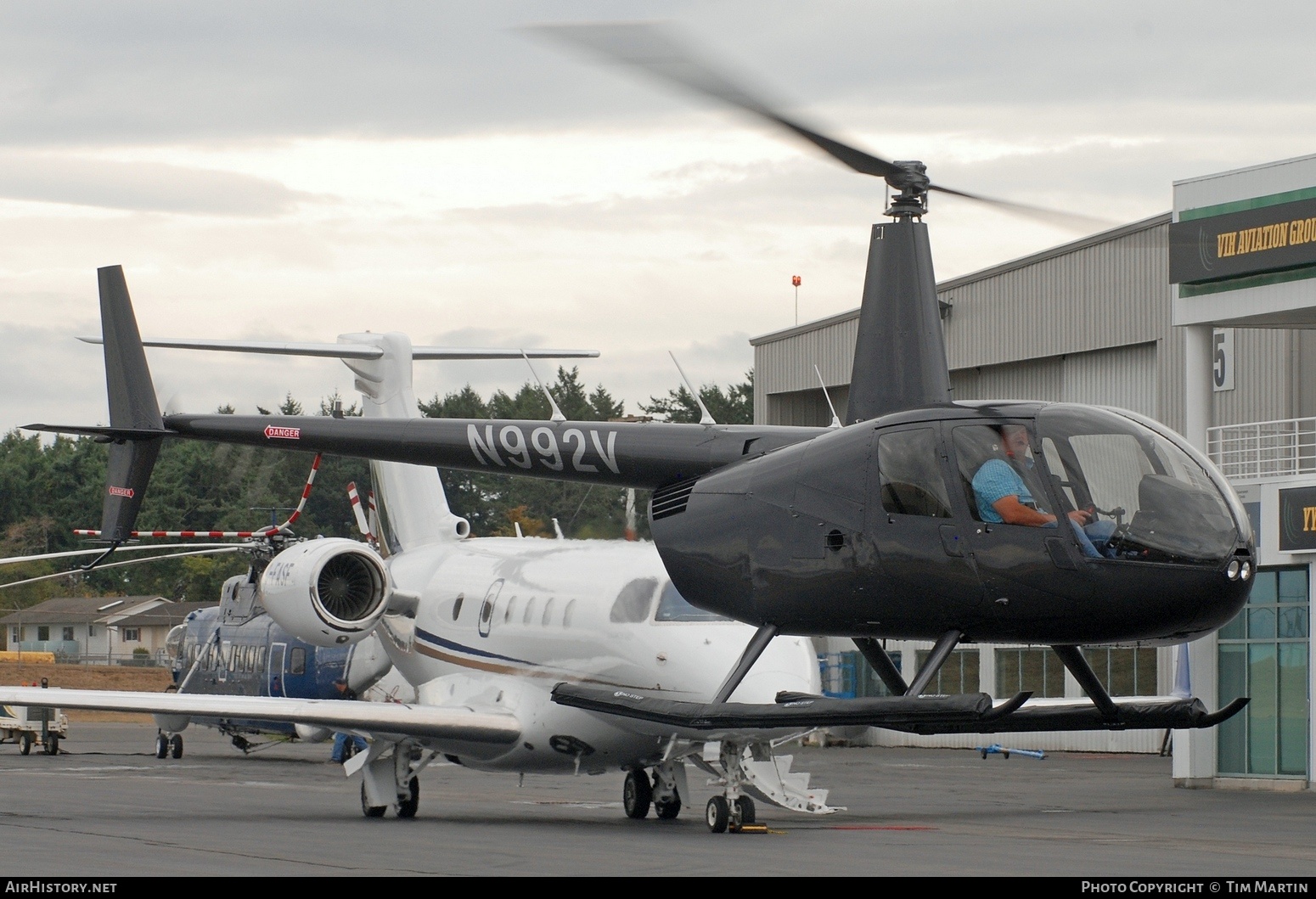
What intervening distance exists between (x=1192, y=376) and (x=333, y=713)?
16954mm

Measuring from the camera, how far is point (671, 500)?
13.7m

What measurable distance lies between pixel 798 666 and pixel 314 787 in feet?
40.3

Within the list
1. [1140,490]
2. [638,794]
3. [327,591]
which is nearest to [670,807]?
[638,794]

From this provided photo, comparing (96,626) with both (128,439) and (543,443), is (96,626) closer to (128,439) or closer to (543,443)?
(128,439)

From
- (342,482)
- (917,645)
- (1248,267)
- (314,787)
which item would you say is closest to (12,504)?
(342,482)

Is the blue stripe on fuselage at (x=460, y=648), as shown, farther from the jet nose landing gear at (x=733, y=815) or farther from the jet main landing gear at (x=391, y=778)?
the jet nose landing gear at (x=733, y=815)

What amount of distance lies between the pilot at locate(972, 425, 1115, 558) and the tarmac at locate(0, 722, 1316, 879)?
4.11 metres

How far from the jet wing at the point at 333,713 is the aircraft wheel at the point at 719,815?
2.76 meters

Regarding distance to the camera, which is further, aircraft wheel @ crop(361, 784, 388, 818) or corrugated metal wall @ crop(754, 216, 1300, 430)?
corrugated metal wall @ crop(754, 216, 1300, 430)

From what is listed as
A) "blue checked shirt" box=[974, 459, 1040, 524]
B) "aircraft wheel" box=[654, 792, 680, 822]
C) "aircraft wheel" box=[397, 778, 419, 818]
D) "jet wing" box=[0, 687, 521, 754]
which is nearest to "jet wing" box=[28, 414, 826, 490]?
"blue checked shirt" box=[974, 459, 1040, 524]

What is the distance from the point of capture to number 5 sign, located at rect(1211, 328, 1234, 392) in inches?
1483

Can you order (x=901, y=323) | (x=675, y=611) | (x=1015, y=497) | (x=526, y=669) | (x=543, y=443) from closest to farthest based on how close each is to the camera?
(x=1015, y=497)
(x=901, y=323)
(x=543, y=443)
(x=675, y=611)
(x=526, y=669)

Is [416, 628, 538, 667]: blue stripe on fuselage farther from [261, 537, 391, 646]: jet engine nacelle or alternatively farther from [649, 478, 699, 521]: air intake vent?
[649, 478, 699, 521]: air intake vent

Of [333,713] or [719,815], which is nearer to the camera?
[719,815]
